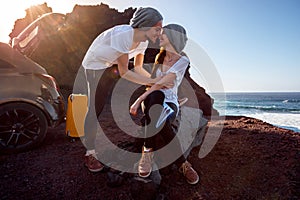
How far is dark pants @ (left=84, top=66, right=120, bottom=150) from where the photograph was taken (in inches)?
112

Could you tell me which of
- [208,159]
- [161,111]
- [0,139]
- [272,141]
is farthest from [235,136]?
[0,139]

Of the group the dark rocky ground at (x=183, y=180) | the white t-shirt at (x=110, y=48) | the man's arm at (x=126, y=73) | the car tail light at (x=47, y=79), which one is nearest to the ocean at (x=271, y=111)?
the dark rocky ground at (x=183, y=180)

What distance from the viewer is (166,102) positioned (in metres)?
2.71

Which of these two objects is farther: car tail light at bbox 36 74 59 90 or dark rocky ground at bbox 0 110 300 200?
car tail light at bbox 36 74 59 90

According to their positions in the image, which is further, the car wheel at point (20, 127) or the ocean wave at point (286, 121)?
the ocean wave at point (286, 121)

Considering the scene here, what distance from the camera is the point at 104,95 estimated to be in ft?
9.61

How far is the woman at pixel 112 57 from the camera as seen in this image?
8.61 feet

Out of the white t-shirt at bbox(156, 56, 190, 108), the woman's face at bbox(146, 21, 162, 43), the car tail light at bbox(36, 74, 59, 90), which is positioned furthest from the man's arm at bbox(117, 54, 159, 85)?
the car tail light at bbox(36, 74, 59, 90)

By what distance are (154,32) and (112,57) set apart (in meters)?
0.56

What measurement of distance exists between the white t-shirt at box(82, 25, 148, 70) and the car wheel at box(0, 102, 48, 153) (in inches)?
60.4

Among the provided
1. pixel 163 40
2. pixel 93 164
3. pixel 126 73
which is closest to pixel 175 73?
pixel 163 40

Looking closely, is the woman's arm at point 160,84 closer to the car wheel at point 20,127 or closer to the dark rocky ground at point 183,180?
the dark rocky ground at point 183,180

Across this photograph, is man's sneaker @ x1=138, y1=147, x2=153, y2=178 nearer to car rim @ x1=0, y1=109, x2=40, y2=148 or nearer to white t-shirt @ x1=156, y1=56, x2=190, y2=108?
white t-shirt @ x1=156, y1=56, x2=190, y2=108

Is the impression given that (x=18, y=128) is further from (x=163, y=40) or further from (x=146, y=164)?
(x=163, y=40)
